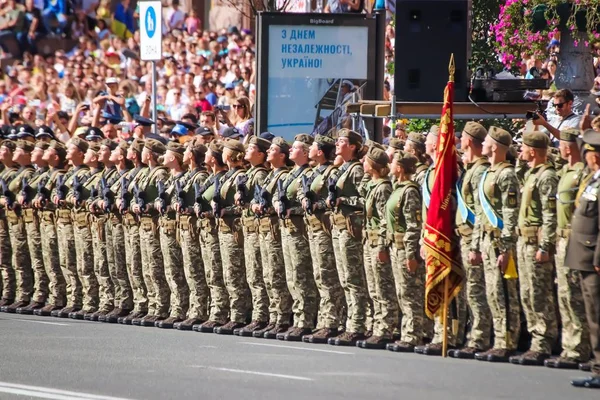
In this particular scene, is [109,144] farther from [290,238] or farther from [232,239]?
[290,238]

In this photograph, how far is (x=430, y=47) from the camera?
17156 millimetres

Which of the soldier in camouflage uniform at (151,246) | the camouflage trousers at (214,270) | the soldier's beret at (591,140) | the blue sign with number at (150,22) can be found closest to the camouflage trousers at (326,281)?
the camouflage trousers at (214,270)

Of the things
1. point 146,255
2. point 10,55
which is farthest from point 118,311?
point 10,55

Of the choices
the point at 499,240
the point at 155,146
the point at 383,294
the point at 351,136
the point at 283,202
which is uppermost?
the point at 351,136

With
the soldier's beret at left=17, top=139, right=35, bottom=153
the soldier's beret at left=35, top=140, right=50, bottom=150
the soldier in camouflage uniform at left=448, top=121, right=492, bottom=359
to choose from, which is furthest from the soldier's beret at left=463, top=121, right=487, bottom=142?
the soldier's beret at left=17, top=139, right=35, bottom=153

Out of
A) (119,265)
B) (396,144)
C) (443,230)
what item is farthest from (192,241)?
(443,230)

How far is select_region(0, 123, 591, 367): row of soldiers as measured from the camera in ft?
44.7

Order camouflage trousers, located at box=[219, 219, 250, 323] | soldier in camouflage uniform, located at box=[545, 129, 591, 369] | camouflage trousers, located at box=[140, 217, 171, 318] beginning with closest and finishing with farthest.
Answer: soldier in camouflage uniform, located at box=[545, 129, 591, 369]
camouflage trousers, located at box=[219, 219, 250, 323]
camouflage trousers, located at box=[140, 217, 171, 318]

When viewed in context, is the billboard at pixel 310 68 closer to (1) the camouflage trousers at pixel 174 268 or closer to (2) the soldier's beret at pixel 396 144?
(1) the camouflage trousers at pixel 174 268

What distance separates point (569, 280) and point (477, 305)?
3.50 feet

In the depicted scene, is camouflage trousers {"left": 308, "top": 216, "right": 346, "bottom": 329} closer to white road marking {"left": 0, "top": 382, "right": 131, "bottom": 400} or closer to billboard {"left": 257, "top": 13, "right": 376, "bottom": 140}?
billboard {"left": 257, "top": 13, "right": 376, "bottom": 140}

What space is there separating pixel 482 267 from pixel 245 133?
22.0 feet

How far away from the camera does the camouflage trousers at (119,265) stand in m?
18.2

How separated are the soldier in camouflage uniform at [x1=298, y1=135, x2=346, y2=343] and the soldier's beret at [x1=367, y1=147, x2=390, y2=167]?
0.63 m
